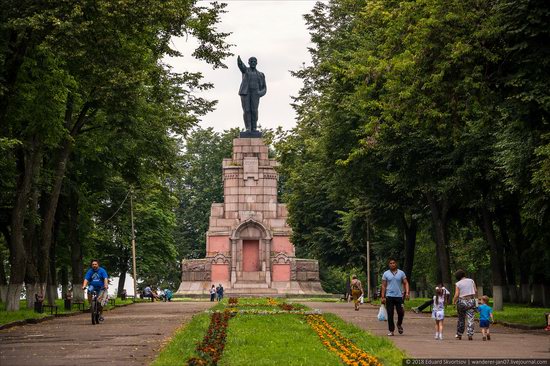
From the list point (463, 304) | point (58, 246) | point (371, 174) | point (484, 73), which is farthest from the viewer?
point (58, 246)

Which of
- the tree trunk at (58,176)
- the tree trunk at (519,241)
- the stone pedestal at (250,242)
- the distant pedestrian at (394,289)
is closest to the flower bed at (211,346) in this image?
the distant pedestrian at (394,289)

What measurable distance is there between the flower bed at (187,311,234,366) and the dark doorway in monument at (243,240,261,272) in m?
45.8

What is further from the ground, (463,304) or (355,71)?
(355,71)

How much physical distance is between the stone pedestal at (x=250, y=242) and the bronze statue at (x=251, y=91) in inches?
86.1

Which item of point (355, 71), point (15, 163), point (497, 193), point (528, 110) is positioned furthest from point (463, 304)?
point (15, 163)

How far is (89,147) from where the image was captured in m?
39.2

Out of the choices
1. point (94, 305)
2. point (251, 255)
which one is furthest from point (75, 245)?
point (251, 255)

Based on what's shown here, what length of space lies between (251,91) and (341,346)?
191 feet

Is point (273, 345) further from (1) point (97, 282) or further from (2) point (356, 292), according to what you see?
(2) point (356, 292)

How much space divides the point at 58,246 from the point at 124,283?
1367 inches

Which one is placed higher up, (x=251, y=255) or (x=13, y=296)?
(x=251, y=255)

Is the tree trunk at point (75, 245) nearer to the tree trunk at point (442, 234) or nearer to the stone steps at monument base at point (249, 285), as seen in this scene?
the tree trunk at point (442, 234)

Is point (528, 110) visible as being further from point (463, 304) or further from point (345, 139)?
point (345, 139)

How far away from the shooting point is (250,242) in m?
70.9
